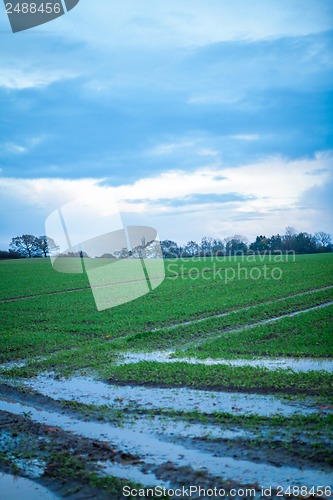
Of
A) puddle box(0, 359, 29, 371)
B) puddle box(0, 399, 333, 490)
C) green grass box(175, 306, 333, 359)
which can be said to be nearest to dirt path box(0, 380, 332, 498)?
puddle box(0, 399, 333, 490)

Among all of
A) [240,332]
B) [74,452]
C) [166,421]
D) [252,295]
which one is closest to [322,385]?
[166,421]

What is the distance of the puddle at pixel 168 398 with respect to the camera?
10477 millimetres

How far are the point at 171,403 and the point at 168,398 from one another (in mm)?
474

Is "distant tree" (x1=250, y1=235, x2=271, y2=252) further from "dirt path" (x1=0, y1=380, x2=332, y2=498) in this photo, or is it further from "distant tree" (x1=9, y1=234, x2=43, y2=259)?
"dirt path" (x1=0, y1=380, x2=332, y2=498)

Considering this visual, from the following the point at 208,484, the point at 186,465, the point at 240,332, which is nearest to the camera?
the point at 208,484

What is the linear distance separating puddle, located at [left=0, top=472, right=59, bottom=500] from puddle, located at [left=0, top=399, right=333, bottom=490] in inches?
42.5

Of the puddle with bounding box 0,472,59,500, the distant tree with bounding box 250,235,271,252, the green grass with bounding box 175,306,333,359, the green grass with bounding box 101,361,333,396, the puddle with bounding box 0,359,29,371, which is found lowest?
the green grass with bounding box 175,306,333,359

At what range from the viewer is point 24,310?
33688mm

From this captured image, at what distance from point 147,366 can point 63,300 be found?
24.1 m

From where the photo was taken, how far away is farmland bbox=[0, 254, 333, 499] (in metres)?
7.51

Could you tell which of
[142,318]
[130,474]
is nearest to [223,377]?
[130,474]

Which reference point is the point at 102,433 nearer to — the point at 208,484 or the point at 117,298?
the point at 208,484

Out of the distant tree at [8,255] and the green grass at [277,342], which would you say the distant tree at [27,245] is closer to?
the distant tree at [8,255]

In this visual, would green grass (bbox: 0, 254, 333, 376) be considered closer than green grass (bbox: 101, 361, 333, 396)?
No
